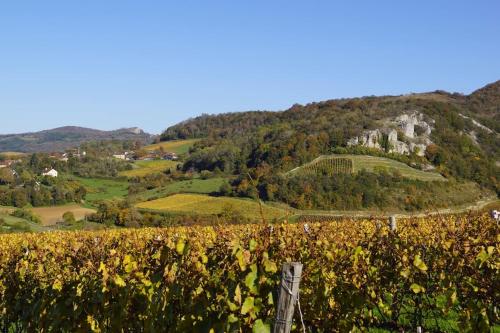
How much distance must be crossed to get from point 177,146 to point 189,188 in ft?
193

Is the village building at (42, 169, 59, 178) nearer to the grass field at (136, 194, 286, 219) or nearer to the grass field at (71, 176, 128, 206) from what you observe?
the grass field at (71, 176, 128, 206)

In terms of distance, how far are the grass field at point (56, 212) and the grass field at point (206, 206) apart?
7.18 meters

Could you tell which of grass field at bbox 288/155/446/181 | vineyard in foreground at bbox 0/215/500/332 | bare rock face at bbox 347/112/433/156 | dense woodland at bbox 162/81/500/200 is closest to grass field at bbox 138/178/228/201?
dense woodland at bbox 162/81/500/200

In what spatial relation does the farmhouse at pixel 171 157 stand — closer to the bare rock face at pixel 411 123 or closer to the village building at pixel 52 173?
the village building at pixel 52 173

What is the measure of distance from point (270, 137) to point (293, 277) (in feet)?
321

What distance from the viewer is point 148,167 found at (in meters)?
111

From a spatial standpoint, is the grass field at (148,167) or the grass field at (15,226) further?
the grass field at (148,167)

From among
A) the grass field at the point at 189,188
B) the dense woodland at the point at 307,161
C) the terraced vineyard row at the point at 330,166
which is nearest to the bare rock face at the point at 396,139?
the dense woodland at the point at 307,161

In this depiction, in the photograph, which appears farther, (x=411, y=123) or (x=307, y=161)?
(x=411, y=123)

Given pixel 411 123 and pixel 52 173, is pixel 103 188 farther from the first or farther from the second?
pixel 411 123

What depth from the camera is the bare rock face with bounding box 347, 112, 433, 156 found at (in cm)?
8494

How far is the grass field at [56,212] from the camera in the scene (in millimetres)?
60781

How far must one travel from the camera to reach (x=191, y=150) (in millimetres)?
123312

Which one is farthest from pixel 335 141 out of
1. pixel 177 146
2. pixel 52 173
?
pixel 177 146
